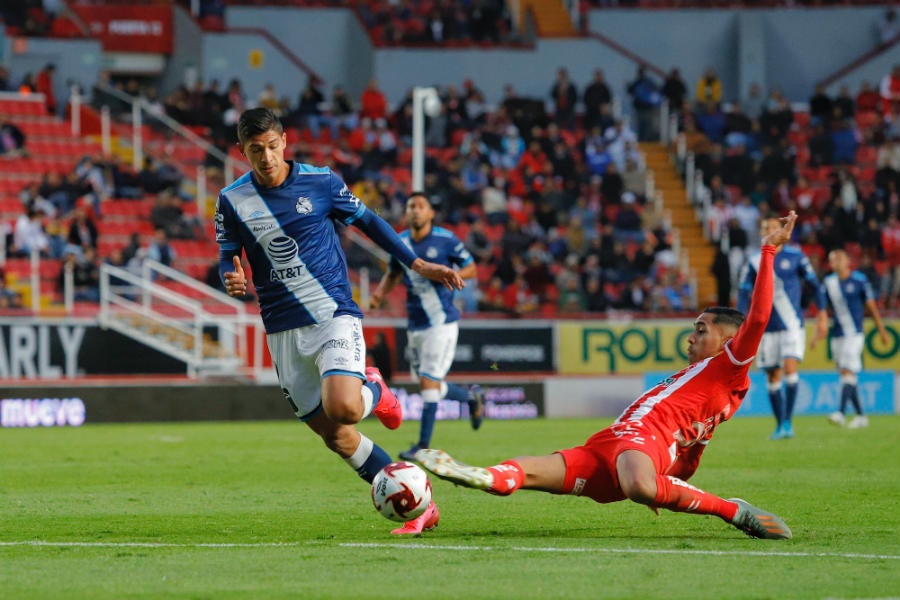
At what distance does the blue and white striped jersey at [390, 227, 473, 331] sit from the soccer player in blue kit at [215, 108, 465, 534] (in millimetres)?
6219

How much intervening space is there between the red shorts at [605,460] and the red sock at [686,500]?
0.65ft

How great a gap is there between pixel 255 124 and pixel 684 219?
86.8ft

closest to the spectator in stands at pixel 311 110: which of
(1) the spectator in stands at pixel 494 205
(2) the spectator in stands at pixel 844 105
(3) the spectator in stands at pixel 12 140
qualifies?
(1) the spectator in stands at pixel 494 205

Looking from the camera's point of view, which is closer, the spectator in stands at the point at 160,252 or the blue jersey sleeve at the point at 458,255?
the blue jersey sleeve at the point at 458,255

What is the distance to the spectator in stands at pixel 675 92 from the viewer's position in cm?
3656

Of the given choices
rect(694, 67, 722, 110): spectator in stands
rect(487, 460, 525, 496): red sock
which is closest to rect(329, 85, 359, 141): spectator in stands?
rect(694, 67, 722, 110): spectator in stands

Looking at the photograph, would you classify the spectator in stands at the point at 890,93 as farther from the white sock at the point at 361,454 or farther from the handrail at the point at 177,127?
the white sock at the point at 361,454

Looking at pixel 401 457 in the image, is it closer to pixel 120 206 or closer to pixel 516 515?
pixel 516 515

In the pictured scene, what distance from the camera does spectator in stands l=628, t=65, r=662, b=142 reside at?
36719 millimetres

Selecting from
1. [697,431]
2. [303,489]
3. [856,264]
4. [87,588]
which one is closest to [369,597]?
[87,588]

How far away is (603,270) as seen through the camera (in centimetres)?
2944

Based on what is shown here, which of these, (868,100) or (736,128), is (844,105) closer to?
(868,100)

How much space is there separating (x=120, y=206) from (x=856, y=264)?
15.1 meters

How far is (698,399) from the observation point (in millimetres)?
8383
